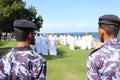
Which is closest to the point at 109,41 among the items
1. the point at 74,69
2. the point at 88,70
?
the point at 88,70

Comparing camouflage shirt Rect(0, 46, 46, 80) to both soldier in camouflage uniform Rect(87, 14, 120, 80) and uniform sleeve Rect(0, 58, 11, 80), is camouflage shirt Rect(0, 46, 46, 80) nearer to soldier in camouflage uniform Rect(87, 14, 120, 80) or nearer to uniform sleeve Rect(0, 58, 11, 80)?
uniform sleeve Rect(0, 58, 11, 80)

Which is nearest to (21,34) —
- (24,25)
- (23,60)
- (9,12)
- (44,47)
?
(24,25)

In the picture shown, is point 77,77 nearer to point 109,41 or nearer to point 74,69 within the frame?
point 74,69

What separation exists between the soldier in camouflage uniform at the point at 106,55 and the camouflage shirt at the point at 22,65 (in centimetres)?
62

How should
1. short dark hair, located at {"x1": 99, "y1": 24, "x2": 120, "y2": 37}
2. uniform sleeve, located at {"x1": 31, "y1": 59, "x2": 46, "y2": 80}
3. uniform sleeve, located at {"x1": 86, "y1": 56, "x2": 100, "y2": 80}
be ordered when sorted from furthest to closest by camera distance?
uniform sleeve, located at {"x1": 31, "y1": 59, "x2": 46, "y2": 80}, short dark hair, located at {"x1": 99, "y1": 24, "x2": 120, "y2": 37}, uniform sleeve, located at {"x1": 86, "y1": 56, "x2": 100, "y2": 80}

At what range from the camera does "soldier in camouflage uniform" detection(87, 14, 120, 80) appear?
426 cm

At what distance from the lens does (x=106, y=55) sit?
4324 mm

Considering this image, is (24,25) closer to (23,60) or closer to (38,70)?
(23,60)

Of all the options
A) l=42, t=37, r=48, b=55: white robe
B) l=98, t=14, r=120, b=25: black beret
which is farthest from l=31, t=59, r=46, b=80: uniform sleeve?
l=42, t=37, r=48, b=55: white robe

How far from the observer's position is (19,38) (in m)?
4.63

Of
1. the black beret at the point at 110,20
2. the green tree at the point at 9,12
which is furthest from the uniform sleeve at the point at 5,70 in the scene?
the green tree at the point at 9,12

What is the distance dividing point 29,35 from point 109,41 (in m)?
1.00

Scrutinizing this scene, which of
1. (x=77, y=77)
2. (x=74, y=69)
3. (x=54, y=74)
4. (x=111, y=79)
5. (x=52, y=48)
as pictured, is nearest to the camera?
(x=111, y=79)

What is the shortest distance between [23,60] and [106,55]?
40.5 inches
